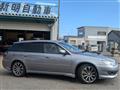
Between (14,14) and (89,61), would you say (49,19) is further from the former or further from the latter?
(89,61)

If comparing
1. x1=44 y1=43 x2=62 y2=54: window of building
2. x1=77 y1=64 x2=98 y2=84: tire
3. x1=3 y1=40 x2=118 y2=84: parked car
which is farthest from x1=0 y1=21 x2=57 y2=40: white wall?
x1=77 y1=64 x2=98 y2=84: tire

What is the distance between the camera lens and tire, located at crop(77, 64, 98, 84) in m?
10.4

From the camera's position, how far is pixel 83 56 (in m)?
10.6

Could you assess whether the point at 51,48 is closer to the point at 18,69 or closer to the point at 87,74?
the point at 18,69

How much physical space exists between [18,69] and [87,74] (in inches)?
122

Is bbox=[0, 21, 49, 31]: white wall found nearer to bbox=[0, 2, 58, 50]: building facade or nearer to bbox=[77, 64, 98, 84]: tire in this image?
bbox=[0, 2, 58, 50]: building facade

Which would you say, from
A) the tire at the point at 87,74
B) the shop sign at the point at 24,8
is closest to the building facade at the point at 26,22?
the shop sign at the point at 24,8

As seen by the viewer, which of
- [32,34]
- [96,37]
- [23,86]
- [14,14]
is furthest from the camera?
[96,37]

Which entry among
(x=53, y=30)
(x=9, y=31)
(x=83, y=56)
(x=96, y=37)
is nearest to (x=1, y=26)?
(x=9, y=31)

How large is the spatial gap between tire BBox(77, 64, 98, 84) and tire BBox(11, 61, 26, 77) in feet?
8.50

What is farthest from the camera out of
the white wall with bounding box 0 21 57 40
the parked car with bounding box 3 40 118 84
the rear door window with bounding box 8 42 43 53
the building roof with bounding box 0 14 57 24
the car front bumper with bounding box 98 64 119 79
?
the white wall with bounding box 0 21 57 40

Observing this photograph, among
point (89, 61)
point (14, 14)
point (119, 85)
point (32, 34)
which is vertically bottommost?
point (119, 85)

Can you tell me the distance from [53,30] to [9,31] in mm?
3805

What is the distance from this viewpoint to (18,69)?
11906 millimetres
